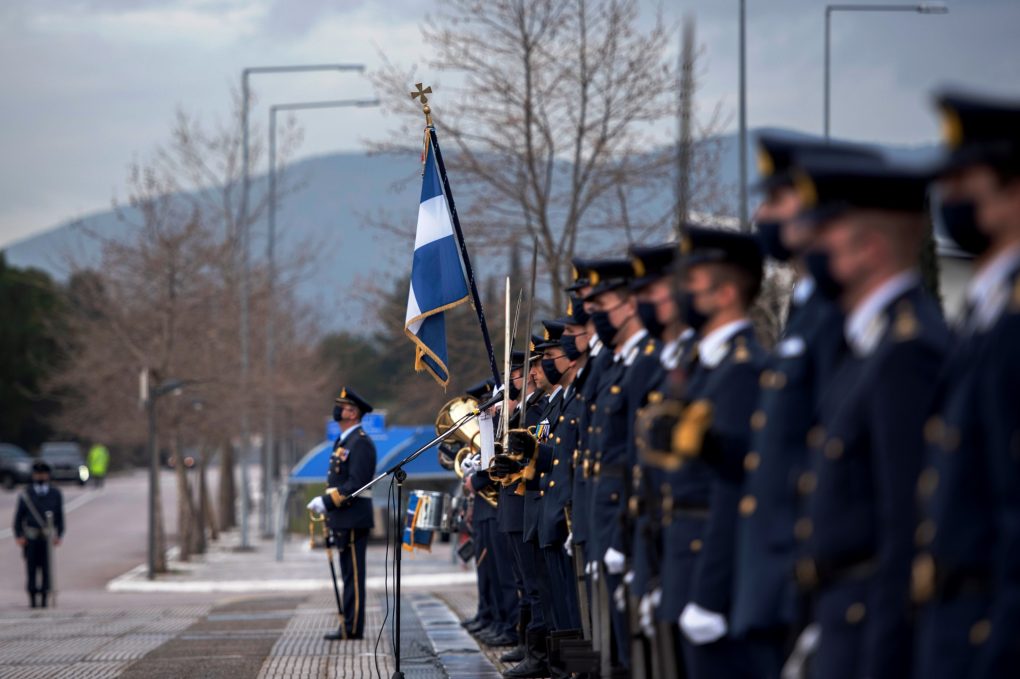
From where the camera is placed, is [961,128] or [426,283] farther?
[426,283]

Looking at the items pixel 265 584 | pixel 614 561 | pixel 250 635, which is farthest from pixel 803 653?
pixel 265 584

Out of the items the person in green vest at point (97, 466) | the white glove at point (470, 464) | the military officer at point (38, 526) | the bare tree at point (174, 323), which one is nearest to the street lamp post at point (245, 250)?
the bare tree at point (174, 323)

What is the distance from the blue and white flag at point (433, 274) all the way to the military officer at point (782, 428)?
787 centimetres

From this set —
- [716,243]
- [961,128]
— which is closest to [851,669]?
[961,128]

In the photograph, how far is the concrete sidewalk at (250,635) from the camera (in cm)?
1312

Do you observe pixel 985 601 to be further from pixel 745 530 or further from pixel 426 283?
pixel 426 283

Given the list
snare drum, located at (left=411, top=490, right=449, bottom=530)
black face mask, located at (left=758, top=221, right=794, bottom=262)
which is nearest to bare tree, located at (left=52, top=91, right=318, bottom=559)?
snare drum, located at (left=411, top=490, right=449, bottom=530)

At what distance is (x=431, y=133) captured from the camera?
1299 centimetres

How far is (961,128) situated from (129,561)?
1321 inches

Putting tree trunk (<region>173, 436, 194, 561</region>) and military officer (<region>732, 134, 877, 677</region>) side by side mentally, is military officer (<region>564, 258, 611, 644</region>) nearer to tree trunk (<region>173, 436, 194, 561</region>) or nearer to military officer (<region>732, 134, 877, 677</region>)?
military officer (<region>732, 134, 877, 677</region>)

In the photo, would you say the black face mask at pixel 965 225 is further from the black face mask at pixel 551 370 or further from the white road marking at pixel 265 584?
the white road marking at pixel 265 584

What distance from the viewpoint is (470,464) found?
47.1ft

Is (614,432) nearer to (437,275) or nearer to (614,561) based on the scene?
(614,561)

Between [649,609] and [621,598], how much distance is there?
2.97ft
